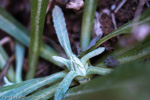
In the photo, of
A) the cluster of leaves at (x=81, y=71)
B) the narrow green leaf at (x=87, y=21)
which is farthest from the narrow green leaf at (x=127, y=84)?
the narrow green leaf at (x=87, y=21)

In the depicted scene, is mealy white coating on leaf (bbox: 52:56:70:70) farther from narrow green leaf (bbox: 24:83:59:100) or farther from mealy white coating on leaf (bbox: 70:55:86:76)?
narrow green leaf (bbox: 24:83:59:100)

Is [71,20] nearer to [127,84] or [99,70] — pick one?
[99,70]

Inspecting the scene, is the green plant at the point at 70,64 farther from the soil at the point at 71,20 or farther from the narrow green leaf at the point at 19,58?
the narrow green leaf at the point at 19,58

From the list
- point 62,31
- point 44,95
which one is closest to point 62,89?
point 44,95

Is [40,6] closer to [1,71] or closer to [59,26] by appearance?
[59,26]

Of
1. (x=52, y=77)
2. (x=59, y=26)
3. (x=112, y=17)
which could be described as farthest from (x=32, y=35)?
(x=112, y=17)

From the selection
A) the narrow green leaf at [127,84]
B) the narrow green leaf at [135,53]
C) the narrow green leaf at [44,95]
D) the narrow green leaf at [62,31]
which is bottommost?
the narrow green leaf at [127,84]

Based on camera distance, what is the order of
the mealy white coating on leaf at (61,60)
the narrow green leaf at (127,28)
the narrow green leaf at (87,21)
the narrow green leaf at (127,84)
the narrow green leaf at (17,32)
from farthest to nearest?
the narrow green leaf at (17,32)
the narrow green leaf at (87,21)
the mealy white coating on leaf at (61,60)
the narrow green leaf at (127,28)
the narrow green leaf at (127,84)
